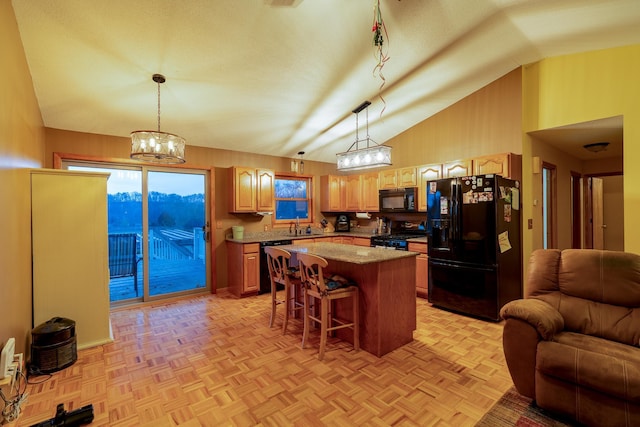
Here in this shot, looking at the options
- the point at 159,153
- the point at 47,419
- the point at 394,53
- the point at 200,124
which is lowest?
the point at 47,419

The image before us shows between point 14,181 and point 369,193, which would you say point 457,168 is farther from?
point 14,181

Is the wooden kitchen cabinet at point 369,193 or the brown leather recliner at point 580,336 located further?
the wooden kitchen cabinet at point 369,193

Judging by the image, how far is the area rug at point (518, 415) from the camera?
5.86 feet

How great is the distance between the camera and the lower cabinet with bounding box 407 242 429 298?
4.21 meters

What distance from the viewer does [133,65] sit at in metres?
2.66

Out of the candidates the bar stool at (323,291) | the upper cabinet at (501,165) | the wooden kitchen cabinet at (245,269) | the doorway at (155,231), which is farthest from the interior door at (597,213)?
the doorway at (155,231)

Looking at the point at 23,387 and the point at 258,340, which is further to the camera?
the point at 258,340

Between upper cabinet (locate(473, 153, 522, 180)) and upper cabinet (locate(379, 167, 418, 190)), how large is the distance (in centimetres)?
98

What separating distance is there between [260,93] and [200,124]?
1113 mm

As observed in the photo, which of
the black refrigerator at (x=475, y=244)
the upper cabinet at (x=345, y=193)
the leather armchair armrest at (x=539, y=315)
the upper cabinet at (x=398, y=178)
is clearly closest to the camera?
the leather armchair armrest at (x=539, y=315)

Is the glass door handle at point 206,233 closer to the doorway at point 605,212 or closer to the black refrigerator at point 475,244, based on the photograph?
the black refrigerator at point 475,244

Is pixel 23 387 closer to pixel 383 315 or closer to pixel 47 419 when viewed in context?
pixel 47 419

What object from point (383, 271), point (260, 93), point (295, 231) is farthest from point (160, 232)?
point (383, 271)

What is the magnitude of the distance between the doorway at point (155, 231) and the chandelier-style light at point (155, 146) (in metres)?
1.91
